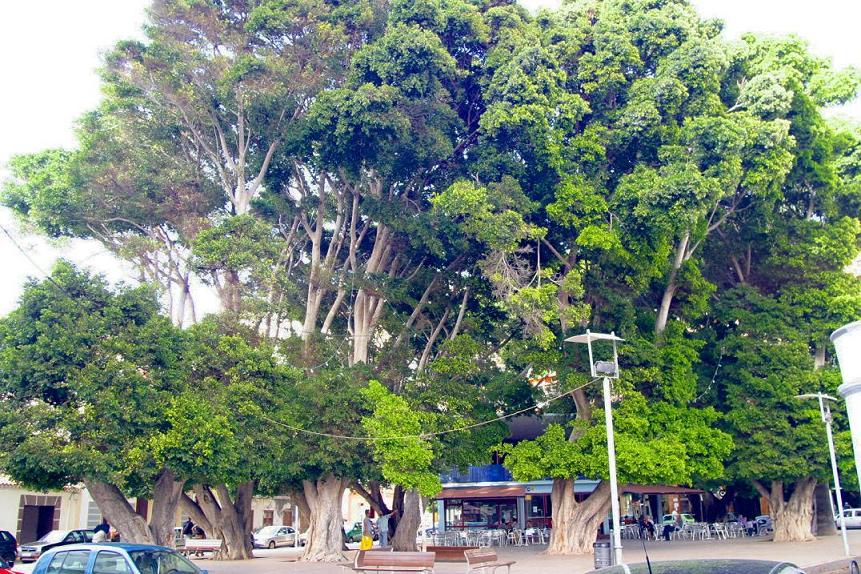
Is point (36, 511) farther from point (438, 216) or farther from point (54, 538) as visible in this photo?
point (438, 216)

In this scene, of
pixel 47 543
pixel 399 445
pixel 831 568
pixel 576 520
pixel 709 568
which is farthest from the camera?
pixel 47 543

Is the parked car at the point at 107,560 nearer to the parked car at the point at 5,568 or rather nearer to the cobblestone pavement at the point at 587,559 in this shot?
the parked car at the point at 5,568

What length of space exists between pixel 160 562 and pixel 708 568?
886 cm

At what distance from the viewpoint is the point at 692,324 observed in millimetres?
31000

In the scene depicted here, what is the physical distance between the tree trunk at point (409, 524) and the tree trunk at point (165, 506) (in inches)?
356

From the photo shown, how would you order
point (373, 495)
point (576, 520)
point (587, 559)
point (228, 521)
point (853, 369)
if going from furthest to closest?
point (373, 495) → point (228, 521) → point (576, 520) → point (587, 559) → point (853, 369)

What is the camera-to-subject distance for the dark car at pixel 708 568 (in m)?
5.30

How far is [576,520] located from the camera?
25938 millimetres

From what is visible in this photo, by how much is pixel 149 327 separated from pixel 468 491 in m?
21.7

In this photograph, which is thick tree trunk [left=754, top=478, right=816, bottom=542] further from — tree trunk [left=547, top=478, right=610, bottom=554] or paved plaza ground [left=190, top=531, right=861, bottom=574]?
tree trunk [left=547, top=478, right=610, bottom=554]

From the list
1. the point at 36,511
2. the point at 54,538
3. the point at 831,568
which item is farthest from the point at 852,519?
the point at 36,511

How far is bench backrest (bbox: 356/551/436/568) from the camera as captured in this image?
50.4ft

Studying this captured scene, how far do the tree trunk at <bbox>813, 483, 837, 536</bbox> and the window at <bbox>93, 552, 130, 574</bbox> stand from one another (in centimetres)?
3100

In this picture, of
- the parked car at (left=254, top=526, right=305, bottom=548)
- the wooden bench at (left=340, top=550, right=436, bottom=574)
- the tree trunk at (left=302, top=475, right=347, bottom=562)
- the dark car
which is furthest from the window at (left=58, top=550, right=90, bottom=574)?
the parked car at (left=254, top=526, right=305, bottom=548)
